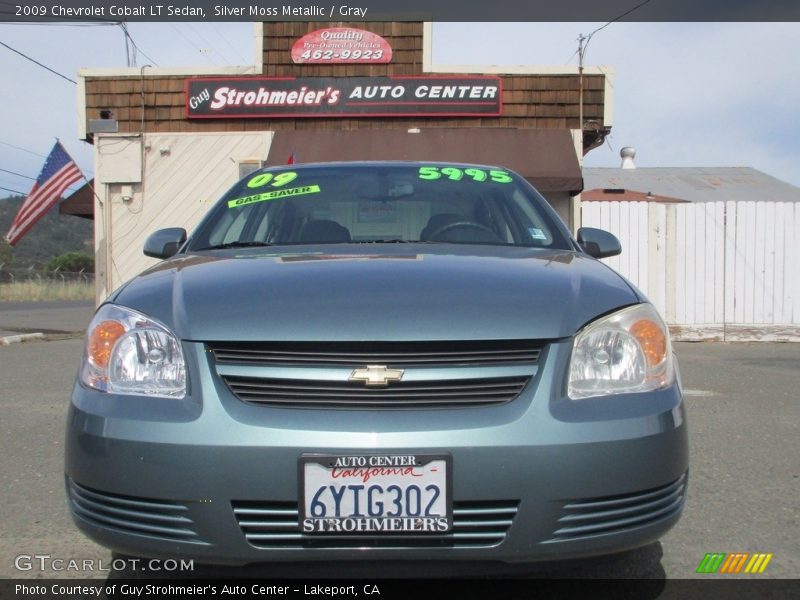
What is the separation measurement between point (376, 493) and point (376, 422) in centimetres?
17

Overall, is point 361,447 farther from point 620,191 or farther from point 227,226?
point 620,191

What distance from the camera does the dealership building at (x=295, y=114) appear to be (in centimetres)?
1369

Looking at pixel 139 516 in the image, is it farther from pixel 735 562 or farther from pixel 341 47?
pixel 341 47

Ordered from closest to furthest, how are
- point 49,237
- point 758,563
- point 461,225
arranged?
point 758,563 < point 461,225 < point 49,237

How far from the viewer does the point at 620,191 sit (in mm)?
24156

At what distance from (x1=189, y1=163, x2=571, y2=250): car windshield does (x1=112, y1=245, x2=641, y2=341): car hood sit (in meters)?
0.68

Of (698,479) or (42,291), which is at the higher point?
(698,479)

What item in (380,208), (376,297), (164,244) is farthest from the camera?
(380,208)

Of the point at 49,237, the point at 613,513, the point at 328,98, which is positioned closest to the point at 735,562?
the point at 613,513

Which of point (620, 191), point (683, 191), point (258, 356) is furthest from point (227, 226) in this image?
point (683, 191)

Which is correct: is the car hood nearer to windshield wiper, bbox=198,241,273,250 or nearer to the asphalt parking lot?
windshield wiper, bbox=198,241,273,250

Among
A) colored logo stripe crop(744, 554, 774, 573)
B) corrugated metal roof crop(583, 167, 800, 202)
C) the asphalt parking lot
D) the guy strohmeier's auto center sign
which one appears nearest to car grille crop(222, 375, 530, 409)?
the asphalt parking lot

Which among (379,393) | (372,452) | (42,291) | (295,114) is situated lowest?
(42,291)

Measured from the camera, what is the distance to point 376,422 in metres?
2.02
